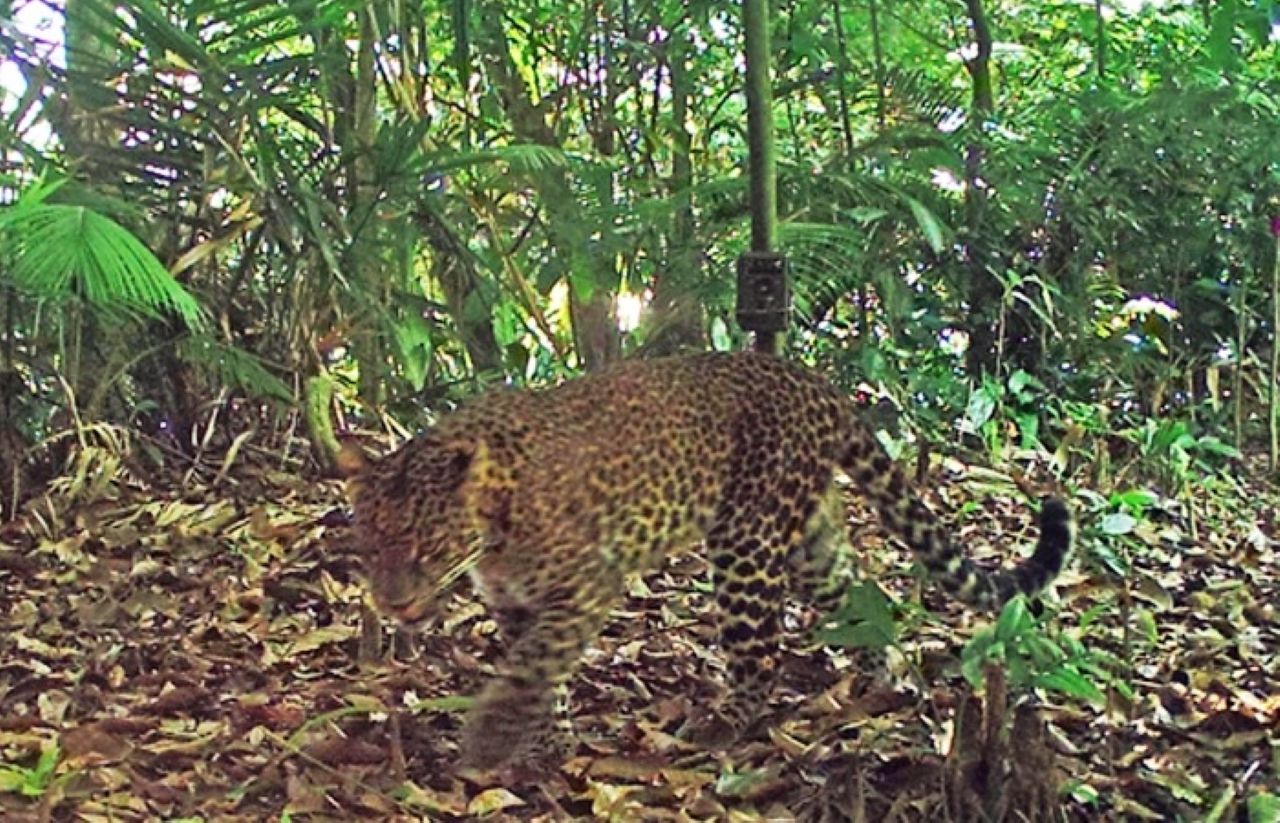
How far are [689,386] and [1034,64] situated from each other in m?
4.80

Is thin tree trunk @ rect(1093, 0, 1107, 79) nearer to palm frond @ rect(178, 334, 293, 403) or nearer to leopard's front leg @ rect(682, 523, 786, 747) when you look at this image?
leopard's front leg @ rect(682, 523, 786, 747)

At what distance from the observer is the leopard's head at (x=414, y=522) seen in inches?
135

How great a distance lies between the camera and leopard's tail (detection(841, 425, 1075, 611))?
3.98 metres

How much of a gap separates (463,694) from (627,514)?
666 millimetres

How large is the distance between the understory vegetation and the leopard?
204 mm

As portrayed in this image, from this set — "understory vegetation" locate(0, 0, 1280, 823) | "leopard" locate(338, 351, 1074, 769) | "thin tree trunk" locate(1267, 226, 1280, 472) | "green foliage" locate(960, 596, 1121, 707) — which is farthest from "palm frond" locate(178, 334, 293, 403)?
"thin tree trunk" locate(1267, 226, 1280, 472)

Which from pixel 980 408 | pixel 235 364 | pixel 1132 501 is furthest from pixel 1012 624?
pixel 980 408

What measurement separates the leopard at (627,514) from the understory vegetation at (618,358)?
204 mm

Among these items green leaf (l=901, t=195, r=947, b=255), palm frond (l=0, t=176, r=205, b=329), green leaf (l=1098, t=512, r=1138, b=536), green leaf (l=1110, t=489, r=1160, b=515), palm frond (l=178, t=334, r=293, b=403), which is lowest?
green leaf (l=1098, t=512, r=1138, b=536)

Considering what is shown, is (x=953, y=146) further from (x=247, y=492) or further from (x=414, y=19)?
(x=247, y=492)

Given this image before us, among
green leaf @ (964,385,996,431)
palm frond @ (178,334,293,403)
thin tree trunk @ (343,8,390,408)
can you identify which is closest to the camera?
thin tree trunk @ (343,8,390,408)

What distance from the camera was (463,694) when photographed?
4.05m

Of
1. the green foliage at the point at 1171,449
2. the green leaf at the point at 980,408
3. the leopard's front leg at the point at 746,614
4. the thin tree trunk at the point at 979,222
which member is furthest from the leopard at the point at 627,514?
the thin tree trunk at the point at 979,222

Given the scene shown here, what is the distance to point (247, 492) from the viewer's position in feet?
17.1
